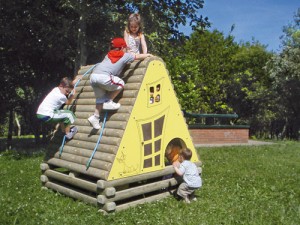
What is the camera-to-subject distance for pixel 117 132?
6402mm

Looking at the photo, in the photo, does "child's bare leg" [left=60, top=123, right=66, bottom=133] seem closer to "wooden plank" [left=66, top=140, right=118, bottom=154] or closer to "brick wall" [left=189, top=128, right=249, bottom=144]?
"wooden plank" [left=66, top=140, right=118, bottom=154]

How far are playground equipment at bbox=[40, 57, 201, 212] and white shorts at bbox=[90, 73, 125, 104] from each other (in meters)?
0.23

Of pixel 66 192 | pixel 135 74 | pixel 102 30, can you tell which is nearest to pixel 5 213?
pixel 66 192

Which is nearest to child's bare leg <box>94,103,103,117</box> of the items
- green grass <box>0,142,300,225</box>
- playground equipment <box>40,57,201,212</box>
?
playground equipment <box>40,57,201,212</box>

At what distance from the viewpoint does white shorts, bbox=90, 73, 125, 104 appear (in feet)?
21.9

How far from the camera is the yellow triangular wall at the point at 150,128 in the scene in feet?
20.9

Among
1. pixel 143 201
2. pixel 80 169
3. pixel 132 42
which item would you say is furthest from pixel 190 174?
pixel 132 42

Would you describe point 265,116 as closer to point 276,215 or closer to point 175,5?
point 175,5

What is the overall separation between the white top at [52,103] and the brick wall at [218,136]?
11.4 m

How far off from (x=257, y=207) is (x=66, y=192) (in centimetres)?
351

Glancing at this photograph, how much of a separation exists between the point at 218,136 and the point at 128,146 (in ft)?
44.4

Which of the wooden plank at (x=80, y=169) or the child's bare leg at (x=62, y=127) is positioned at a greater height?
the child's bare leg at (x=62, y=127)

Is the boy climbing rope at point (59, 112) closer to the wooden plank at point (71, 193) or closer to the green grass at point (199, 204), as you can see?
the wooden plank at point (71, 193)

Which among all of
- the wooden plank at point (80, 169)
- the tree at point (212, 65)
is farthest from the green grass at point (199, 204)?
the tree at point (212, 65)
